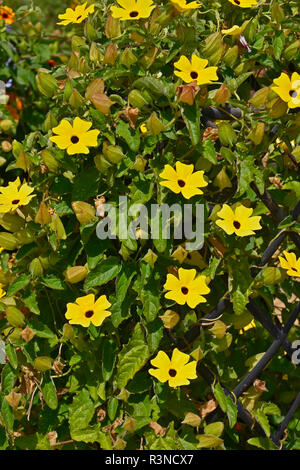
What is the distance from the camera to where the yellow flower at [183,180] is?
3.57ft

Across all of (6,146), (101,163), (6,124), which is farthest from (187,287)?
(6,124)

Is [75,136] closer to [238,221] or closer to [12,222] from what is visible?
[12,222]

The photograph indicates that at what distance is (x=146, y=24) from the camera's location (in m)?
1.20

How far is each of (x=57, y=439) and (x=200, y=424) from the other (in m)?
0.30

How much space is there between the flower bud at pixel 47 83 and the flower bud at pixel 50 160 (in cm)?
15

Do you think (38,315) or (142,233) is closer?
(142,233)

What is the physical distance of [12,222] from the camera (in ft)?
4.04

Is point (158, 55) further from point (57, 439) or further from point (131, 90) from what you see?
point (57, 439)

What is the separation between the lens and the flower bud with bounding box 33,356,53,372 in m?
1.20

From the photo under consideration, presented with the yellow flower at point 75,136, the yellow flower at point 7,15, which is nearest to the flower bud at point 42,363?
the yellow flower at point 75,136

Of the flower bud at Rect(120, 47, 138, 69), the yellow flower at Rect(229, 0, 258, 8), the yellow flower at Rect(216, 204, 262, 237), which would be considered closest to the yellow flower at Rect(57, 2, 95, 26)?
the flower bud at Rect(120, 47, 138, 69)

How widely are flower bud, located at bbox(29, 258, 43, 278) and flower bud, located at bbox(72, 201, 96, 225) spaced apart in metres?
Result: 0.13

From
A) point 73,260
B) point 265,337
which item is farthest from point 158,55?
point 265,337

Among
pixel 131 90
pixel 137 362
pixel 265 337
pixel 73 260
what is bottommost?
pixel 265 337
